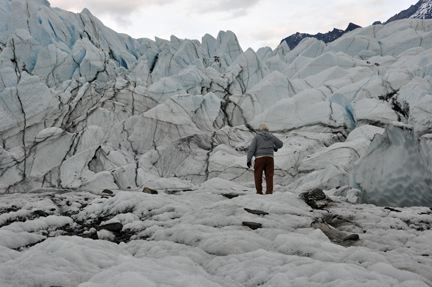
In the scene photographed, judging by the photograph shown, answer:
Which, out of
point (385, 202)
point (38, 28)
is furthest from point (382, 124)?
point (38, 28)

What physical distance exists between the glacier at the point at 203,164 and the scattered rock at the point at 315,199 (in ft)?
0.68

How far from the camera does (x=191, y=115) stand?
1884 cm

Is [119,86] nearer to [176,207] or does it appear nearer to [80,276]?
[176,207]

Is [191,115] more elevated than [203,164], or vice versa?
[191,115]

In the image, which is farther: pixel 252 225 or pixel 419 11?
pixel 419 11

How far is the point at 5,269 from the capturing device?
6.73 ft

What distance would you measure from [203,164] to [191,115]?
6.81 m

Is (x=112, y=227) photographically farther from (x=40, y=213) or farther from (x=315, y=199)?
(x=315, y=199)

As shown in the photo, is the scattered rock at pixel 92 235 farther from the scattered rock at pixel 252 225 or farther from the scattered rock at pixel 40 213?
the scattered rock at pixel 252 225

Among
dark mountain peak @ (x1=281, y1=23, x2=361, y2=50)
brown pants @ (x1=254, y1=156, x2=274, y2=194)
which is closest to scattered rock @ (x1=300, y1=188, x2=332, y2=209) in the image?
brown pants @ (x1=254, y1=156, x2=274, y2=194)

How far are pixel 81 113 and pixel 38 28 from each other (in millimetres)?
12203

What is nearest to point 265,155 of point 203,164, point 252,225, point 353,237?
point 252,225

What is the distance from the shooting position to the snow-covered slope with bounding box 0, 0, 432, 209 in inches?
338

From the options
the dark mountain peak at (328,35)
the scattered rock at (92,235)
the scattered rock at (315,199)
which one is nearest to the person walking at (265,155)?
the scattered rock at (315,199)
